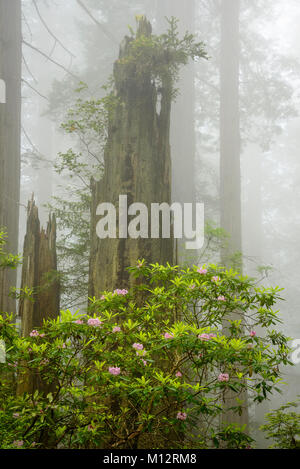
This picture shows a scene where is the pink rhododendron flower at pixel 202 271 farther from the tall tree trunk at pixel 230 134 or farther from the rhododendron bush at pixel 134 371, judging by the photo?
the tall tree trunk at pixel 230 134

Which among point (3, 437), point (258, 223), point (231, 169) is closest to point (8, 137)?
point (3, 437)

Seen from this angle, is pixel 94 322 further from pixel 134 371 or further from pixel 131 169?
pixel 131 169

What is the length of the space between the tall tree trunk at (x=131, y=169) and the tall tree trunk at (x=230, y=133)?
526 cm

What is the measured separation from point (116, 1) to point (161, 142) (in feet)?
46.6

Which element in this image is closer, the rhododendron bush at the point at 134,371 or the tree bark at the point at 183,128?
the rhododendron bush at the point at 134,371

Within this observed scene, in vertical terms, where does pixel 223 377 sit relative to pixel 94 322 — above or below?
below

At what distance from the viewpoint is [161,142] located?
5.45 metres

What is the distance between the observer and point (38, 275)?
5.14m

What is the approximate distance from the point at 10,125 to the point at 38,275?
3.32m

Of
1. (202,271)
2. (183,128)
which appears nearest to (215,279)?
(202,271)

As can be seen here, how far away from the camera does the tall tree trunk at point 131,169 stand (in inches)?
199

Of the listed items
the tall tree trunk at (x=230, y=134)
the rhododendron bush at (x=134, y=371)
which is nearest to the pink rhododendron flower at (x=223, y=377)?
the rhododendron bush at (x=134, y=371)

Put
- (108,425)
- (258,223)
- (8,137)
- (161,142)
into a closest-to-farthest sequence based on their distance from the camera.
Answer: (108,425) < (161,142) < (8,137) < (258,223)
